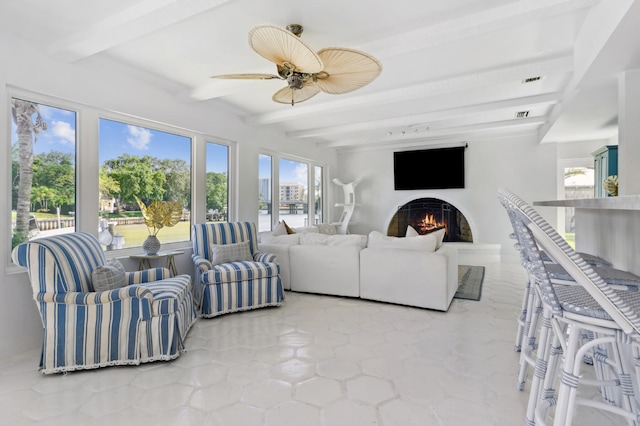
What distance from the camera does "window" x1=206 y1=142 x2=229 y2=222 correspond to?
4613 mm

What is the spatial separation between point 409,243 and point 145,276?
260 centimetres

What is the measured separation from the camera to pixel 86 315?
7.44 ft

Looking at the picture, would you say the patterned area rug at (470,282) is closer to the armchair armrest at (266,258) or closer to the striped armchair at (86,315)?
the armchair armrest at (266,258)

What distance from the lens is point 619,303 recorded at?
0.93 metres

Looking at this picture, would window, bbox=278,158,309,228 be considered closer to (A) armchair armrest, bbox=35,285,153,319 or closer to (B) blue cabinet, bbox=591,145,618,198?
Result: (A) armchair armrest, bbox=35,285,153,319

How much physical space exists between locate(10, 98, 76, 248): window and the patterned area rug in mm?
4189

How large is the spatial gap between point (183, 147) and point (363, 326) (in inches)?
122

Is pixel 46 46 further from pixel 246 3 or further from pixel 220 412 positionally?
pixel 220 412

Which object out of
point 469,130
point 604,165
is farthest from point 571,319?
point 469,130

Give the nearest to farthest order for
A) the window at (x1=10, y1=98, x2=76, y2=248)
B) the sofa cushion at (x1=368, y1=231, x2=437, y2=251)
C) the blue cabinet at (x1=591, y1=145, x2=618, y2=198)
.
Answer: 1. the window at (x1=10, y1=98, x2=76, y2=248)
2. the sofa cushion at (x1=368, y1=231, x2=437, y2=251)
3. the blue cabinet at (x1=591, y1=145, x2=618, y2=198)

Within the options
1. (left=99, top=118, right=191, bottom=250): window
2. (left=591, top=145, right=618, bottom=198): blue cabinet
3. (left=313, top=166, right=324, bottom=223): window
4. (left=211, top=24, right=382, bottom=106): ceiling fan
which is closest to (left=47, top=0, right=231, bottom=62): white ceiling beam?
(left=211, top=24, right=382, bottom=106): ceiling fan

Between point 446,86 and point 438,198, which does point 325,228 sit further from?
point 446,86

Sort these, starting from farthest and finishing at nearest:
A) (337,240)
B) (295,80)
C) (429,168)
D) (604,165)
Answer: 1. (429,168)
2. (604,165)
3. (337,240)
4. (295,80)

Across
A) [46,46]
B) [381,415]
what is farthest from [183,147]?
[381,415]
